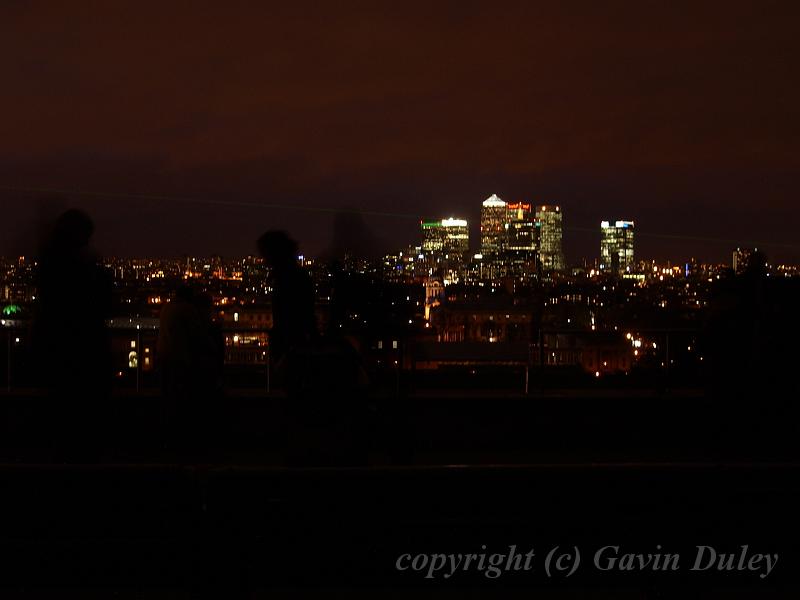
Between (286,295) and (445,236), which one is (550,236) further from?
(286,295)

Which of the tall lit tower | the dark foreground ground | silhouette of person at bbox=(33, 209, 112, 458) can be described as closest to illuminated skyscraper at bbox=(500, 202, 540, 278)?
the tall lit tower

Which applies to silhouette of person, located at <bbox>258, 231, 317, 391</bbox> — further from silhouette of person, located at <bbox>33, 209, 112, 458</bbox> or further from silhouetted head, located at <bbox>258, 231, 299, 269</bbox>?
silhouette of person, located at <bbox>33, 209, 112, 458</bbox>

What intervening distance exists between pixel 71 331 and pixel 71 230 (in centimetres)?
61

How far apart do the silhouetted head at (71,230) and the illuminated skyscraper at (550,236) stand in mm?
24217

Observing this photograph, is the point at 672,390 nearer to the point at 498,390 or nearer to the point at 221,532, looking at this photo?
the point at 498,390

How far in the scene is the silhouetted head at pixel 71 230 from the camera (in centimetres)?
648

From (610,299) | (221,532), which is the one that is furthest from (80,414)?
(610,299)

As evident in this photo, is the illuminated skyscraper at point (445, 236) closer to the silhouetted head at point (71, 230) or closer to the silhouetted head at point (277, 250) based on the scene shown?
the silhouetted head at point (277, 250)

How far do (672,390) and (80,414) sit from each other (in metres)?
7.73

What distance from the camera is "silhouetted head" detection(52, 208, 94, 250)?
648 cm

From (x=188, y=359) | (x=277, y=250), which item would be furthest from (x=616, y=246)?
(x=277, y=250)

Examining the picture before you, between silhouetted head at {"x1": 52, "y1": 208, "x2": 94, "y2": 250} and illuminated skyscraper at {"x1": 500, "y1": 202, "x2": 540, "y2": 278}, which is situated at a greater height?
illuminated skyscraper at {"x1": 500, "y1": 202, "x2": 540, "y2": 278}

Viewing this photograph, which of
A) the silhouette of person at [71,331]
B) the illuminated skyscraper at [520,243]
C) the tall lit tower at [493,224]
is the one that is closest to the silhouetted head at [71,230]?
the silhouette of person at [71,331]

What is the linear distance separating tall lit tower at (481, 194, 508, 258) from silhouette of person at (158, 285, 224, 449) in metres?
24.6
